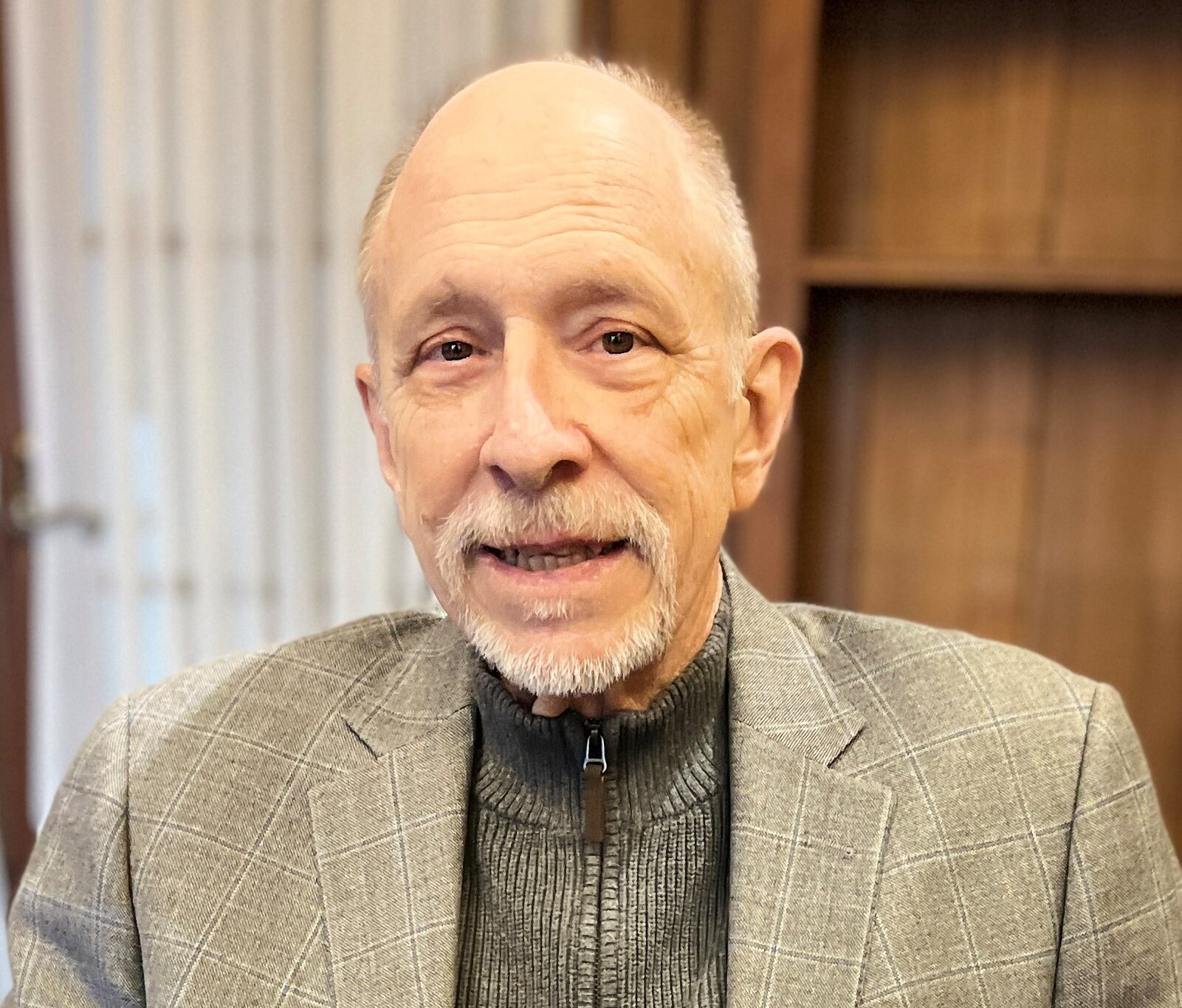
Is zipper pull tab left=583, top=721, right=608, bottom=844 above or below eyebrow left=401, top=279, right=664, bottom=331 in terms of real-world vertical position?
below

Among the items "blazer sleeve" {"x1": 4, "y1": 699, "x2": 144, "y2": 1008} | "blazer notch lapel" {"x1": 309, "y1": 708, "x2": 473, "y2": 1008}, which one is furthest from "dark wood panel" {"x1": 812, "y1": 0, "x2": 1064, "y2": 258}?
"blazer sleeve" {"x1": 4, "y1": 699, "x2": 144, "y2": 1008}

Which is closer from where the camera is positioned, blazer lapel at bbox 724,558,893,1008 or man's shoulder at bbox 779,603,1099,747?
blazer lapel at bbox 724,558,893,1008

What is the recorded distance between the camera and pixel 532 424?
0.85 meters

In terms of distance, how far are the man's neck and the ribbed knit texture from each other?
0.04 ft

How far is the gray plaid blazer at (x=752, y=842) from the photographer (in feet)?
3.04

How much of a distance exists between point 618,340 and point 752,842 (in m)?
0.44

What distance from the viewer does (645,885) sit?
0.98 metres

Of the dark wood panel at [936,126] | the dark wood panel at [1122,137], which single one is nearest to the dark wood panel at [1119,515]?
the dark wood panel at [1122,137]

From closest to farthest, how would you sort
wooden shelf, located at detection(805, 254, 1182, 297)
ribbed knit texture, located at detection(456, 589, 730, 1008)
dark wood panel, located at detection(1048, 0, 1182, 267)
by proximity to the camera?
ribbed knit texture, located at detection(456, 589, 730, 1008)
wooden shelf, located at detection(805, 254, 1182, 297)
dark wood panel, located at detection(1048, 0, 1182, 267)

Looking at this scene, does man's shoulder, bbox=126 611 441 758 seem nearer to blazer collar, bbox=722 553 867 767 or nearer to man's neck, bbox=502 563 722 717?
man's neck, bbox=502 563 722 717

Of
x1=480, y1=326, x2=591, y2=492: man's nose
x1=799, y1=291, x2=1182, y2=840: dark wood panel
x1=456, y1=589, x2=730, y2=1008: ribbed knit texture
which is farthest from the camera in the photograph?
x1=799, y1=291, x2=1182, y2=840: dark wood panel

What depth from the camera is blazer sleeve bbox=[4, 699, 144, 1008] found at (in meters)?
0.99

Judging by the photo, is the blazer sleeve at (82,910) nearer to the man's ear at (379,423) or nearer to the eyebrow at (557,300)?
the man's ear at (379,423)

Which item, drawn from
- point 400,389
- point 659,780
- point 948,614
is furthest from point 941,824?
point 948,614
